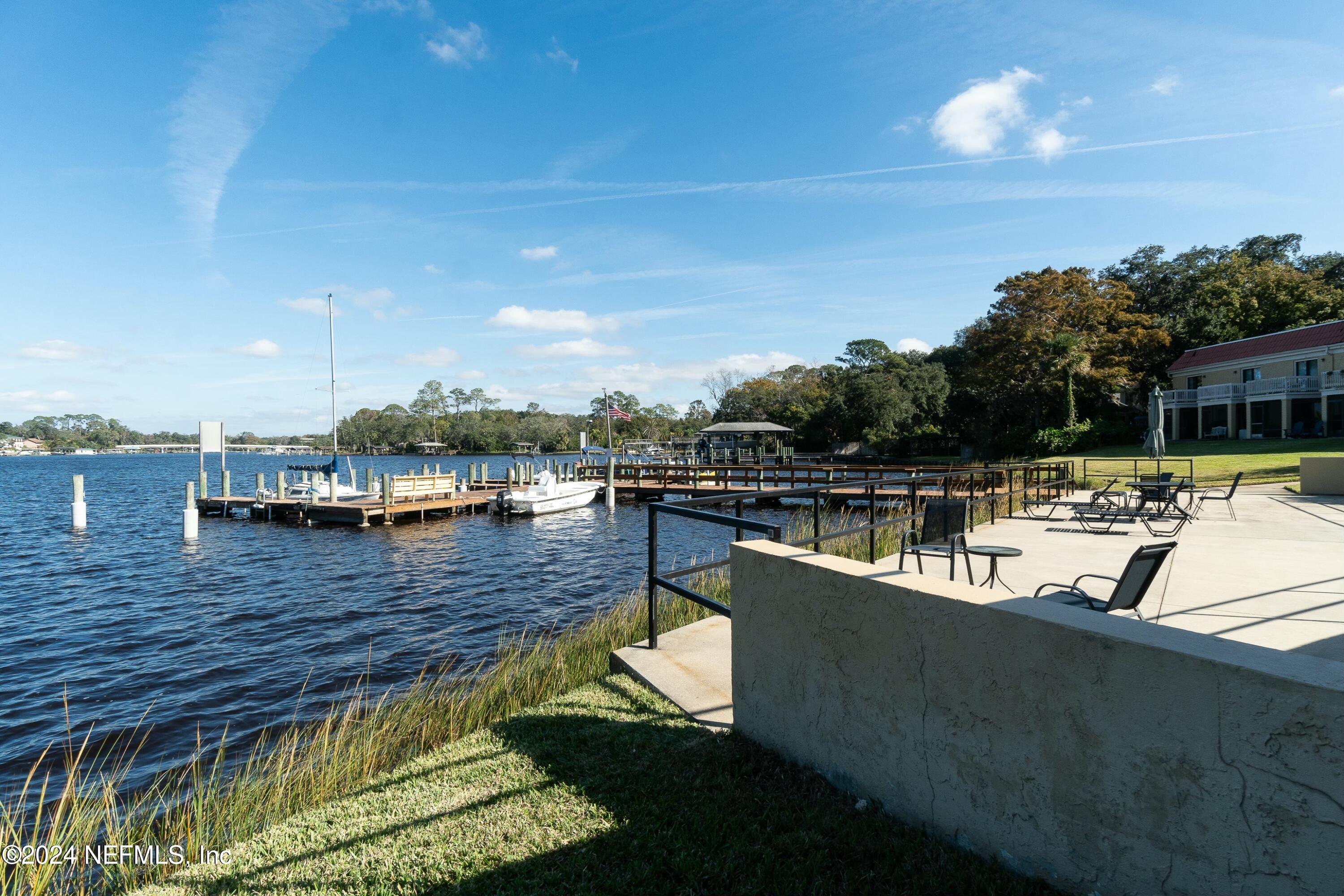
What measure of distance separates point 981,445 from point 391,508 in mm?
36451

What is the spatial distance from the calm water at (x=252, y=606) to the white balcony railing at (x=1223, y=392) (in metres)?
30.8

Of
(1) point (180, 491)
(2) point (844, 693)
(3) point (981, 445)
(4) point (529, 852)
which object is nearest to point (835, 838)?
(2) point (844, 693)

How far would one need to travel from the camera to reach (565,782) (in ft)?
11.3

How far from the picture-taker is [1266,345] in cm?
3634

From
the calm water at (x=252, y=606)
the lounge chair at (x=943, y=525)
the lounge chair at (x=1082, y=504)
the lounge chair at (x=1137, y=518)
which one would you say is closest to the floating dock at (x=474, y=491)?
the calm water at (x=252, y=606)

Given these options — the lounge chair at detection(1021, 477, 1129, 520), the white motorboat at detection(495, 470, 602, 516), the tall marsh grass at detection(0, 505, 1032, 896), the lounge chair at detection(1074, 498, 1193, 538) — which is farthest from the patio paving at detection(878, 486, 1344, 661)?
the white motorboat at detection(495, 470, 602, 516)

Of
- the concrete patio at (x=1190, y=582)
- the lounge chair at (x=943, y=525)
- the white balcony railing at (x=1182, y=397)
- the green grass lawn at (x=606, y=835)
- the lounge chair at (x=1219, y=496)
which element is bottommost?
the green grass lawn at (x=606, y=835)

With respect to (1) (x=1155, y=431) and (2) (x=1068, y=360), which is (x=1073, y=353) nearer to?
(2) (x=1068, y=360)

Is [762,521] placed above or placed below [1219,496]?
above

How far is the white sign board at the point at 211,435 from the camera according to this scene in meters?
23.9

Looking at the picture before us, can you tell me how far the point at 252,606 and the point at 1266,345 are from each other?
47297 mm

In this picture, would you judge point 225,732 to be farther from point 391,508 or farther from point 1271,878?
point 391,508

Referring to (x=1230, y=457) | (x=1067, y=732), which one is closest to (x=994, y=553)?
(x=1067, y=732)

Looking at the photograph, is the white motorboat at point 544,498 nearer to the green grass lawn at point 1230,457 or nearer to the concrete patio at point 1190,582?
the concrete patio at point 1190,582
